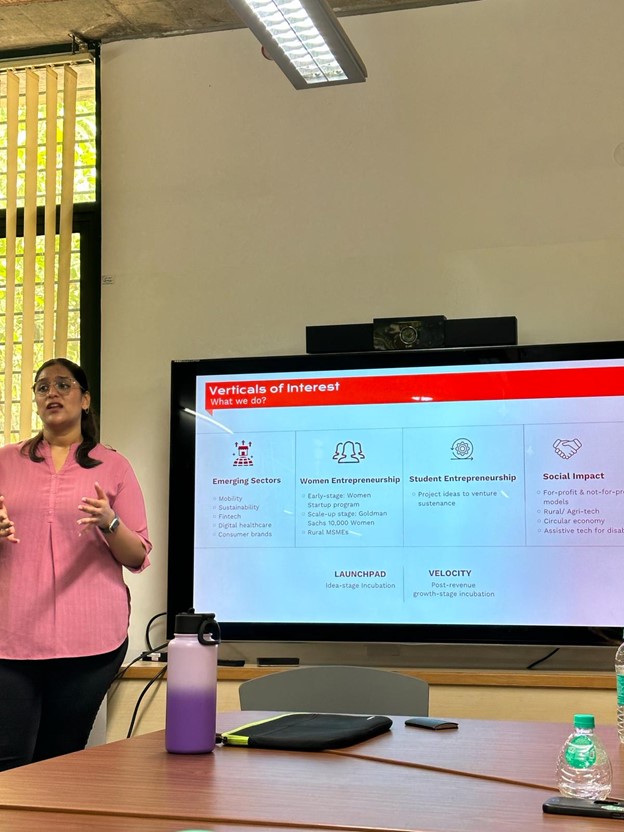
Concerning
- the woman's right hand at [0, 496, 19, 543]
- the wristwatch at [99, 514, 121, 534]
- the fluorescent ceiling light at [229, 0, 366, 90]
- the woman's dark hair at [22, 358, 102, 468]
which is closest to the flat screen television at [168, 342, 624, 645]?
the woman's dark hair at [22, 358, 102, 468]

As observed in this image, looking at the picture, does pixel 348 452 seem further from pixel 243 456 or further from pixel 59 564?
pixel 59 564

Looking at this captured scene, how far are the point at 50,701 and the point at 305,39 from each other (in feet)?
6.71

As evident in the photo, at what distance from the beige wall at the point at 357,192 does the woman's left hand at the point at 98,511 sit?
97 cm

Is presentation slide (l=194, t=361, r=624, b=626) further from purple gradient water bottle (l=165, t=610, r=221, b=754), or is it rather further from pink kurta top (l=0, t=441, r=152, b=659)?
purple gradient water bottle (l=165, t=610, r=221, b=754)

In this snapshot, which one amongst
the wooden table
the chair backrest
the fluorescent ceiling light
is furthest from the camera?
the fluorescent ceiling light

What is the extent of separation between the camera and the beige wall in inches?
138

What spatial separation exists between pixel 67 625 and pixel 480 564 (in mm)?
1363

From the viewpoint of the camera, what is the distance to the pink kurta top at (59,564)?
278 centimetres

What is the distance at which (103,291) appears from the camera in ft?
12.7

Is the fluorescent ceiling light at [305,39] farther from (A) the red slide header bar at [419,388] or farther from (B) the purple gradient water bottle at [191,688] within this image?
(B) the purple gradient water bottle at [191,688]

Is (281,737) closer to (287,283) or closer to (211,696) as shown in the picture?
(211,696)

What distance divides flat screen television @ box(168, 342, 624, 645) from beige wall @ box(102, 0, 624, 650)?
0.23m

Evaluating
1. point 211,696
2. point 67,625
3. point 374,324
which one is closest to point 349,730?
point 211,696

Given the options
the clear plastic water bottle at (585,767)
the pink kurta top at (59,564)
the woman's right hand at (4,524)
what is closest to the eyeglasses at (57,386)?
the pink kurta top at (59,564)
